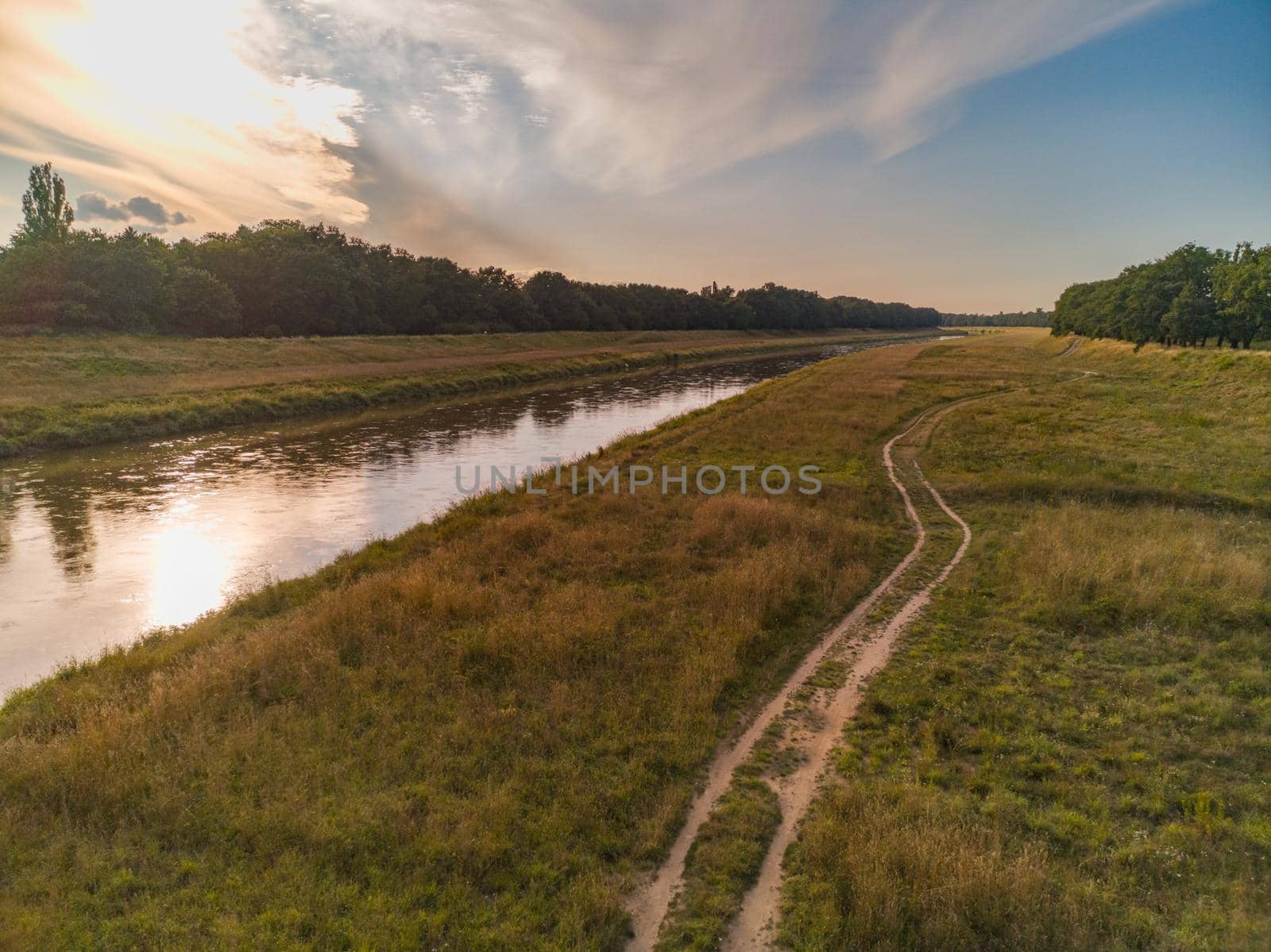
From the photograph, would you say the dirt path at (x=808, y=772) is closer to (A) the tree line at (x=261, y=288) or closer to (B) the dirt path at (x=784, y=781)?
(B) the dirt path at (x=784, y=781)

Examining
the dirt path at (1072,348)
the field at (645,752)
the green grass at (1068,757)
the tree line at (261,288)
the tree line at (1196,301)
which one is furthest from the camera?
the dirt path at (1072,348)

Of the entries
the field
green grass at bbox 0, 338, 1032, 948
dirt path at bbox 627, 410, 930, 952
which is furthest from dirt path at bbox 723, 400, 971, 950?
green grass at bbox 0, 338, 1032, 948

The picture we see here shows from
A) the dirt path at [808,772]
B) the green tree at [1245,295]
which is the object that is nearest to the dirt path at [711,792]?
the dirt path at [808,772]

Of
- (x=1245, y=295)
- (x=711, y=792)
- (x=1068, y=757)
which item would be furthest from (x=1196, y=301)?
(x=711, y=792)

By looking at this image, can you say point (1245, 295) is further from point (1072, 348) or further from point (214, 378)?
point (214, 378)

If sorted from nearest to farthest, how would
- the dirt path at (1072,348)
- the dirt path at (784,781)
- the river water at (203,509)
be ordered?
the dirt path at (784,781) < the river water at (203,509) < the dirt path at (1072,348)

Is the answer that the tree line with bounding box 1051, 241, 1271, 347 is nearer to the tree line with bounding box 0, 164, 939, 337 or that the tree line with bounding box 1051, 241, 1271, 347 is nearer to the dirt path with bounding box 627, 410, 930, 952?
Result: the dirt path with bounding box 627, 410, 930, 952

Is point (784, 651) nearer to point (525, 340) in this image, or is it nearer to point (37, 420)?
point (37, 420)
